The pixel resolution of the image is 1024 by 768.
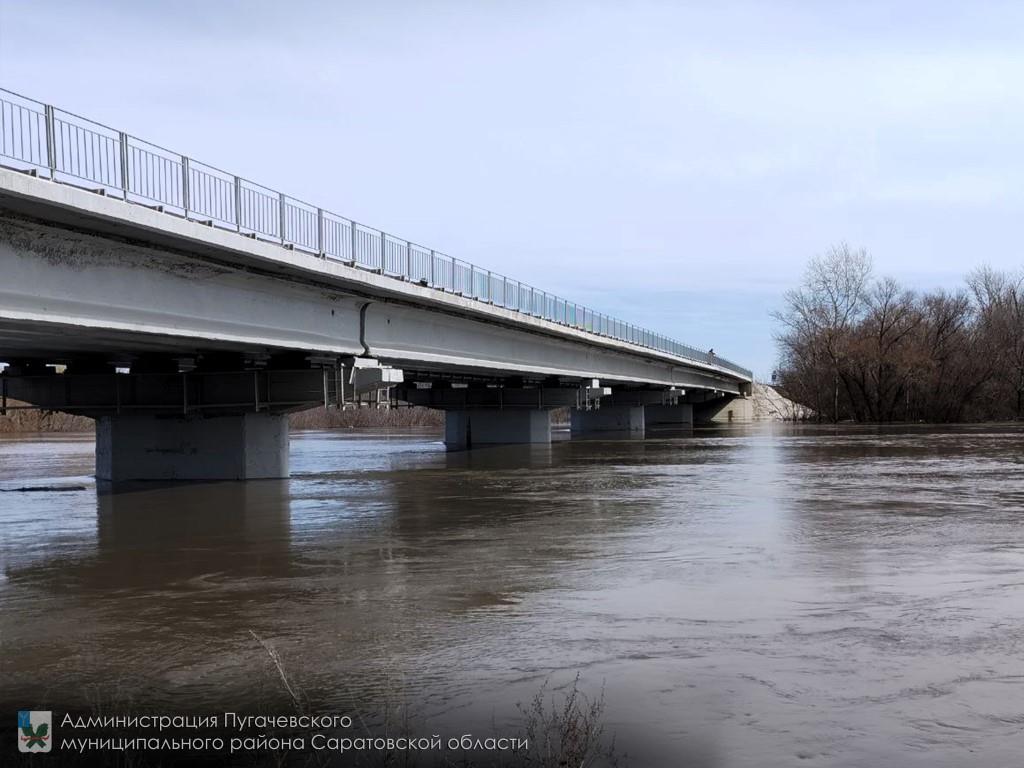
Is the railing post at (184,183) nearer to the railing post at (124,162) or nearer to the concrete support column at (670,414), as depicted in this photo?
the railing post at (124,162)

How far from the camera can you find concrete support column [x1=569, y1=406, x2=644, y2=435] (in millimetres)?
79875

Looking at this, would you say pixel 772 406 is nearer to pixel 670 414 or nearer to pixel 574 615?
pixel 670 414

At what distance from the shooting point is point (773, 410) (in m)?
124

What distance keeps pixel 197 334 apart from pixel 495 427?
35.8 metres

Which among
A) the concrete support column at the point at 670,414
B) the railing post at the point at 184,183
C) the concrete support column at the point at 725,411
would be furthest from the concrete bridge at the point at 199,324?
the concrete support column at the point at 725,411

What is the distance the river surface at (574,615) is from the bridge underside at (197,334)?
397 centimetres

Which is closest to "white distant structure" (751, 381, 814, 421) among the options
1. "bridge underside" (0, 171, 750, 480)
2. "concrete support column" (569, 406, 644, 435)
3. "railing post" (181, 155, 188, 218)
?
"concrete support column" (569, 406, 644, 435)

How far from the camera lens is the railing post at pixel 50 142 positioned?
16.3m

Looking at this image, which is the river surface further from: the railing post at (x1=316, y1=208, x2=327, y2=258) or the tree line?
the tree line

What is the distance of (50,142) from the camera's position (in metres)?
16.4

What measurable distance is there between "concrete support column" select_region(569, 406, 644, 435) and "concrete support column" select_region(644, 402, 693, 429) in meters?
24.1

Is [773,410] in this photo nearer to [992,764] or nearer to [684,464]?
[684,464]

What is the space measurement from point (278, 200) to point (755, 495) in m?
12.8

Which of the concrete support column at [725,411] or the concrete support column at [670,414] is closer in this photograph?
the concrete support column at [670,414]
